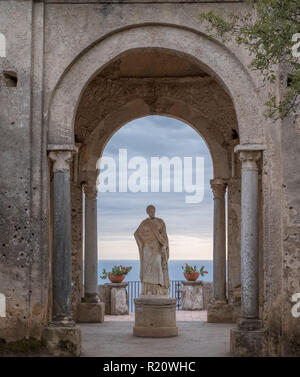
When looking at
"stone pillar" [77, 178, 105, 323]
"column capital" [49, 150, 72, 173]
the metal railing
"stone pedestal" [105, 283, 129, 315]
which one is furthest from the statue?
the metal railing

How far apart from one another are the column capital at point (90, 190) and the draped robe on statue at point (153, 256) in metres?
2.64

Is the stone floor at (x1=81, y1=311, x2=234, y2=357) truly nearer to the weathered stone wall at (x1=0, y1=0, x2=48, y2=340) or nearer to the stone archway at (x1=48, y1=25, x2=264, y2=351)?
the stone archway at (x1=48, y1=25, x2=264, y2=351)

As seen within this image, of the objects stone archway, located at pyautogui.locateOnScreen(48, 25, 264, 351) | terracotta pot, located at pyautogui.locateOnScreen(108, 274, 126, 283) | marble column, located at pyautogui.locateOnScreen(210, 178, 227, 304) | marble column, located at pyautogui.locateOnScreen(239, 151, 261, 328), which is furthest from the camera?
terracotta pot, located at pyautogui.locateOnScreen(108, 274, 126, 283)

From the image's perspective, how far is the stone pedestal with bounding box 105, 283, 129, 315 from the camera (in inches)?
669

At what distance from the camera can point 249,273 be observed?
35.3ft

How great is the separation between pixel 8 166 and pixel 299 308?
520 cm

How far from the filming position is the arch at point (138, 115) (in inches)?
616

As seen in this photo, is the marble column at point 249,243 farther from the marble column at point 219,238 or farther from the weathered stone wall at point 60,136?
the marble column at point 219,238

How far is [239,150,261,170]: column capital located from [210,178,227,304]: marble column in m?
4.54

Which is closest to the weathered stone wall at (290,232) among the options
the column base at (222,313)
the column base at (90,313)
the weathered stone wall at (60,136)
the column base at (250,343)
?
the weathered stone wall at (60,136)

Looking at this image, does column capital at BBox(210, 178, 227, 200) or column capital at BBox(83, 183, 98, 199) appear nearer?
column capital at BBox(210, 178, 227, 200)

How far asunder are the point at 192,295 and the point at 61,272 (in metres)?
7.50
